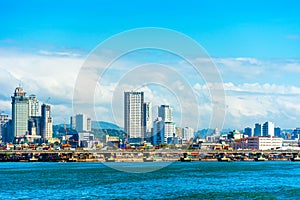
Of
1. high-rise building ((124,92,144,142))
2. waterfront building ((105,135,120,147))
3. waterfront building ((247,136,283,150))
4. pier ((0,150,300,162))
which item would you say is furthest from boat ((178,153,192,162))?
waterfront building ((247,136,283,150))

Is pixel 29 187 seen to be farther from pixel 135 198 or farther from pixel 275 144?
pixel 275 144

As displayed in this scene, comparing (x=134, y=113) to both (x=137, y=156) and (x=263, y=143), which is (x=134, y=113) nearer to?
(x=137, y=156)

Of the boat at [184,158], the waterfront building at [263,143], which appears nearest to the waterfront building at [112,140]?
the waterfront building at [263,143]

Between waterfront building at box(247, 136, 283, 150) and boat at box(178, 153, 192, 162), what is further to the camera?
waterfront building at box(247, 136, 283, 150)

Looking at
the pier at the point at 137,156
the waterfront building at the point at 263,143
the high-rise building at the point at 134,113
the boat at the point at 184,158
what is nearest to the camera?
the pier at the point at 137,156

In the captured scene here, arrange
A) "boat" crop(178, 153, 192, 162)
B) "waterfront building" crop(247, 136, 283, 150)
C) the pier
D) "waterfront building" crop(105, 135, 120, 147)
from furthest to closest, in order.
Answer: "waterfront building" crop(105, 135, 120, 147), "waterfront building" crop(247, 136, 283, 150), "boat" crop(178, 153, 192, 162), the pier

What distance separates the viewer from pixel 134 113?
487 feet

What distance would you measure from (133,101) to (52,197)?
338 feet

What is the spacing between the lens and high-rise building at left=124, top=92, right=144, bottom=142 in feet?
443

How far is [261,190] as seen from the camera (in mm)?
40562

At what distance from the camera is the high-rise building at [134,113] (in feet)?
443

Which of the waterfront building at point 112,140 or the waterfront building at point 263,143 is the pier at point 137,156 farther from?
the waterfront building at point 112,140

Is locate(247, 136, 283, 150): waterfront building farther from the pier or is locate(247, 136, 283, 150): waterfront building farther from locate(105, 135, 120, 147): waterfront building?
locate(105, 135, 120, 147): waterfront building

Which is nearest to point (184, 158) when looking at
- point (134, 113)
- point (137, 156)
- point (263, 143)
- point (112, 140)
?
point (137, 156)
